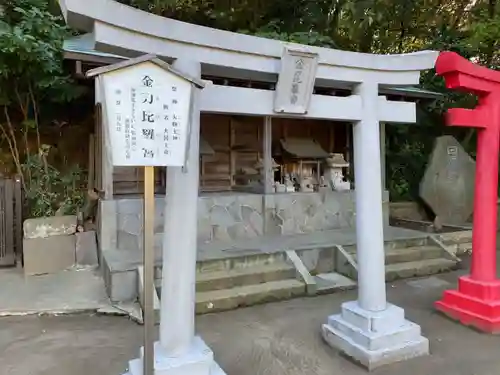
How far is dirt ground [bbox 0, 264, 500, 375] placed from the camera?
349 cm

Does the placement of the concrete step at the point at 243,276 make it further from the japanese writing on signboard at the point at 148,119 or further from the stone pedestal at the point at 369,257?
the japanese writing on signboard at the point at 148,119

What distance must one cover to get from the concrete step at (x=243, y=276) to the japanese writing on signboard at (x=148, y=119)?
2.85 meters

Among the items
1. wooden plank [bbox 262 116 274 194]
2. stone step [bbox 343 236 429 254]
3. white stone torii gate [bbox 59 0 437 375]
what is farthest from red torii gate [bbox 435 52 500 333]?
wooden plank [bbox 262 116 274 194]

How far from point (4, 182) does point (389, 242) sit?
587 cm

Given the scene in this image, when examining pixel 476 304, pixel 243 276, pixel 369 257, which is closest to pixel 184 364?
pixel 369 257

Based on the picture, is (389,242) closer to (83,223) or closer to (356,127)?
(356,127)

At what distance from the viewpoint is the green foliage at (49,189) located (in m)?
6.79

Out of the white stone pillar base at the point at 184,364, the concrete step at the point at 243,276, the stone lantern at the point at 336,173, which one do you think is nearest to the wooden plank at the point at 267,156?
the stone lantern at the point at 336,173

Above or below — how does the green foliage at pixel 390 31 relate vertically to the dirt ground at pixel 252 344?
above

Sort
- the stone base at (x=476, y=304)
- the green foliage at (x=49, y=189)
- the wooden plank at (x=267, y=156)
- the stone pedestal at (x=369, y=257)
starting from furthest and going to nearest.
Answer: the wooden plank at (x=267, y=156), the green foliage at (x=49, y=189), the stone base at (x=476, y=304), the stone pedestal at (x=369, y=257)

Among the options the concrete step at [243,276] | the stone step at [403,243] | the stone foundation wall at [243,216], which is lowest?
the concrete step at [243,276]

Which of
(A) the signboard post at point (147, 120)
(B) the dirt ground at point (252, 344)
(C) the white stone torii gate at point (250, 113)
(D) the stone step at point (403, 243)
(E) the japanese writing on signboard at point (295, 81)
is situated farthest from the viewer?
(D) the stone step at point (403, 243)

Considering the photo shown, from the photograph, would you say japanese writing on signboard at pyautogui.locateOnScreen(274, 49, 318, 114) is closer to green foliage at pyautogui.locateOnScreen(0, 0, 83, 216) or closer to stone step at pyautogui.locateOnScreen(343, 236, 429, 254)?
stone step at pyautogui.locateOnScreen(343, 236, 429, 254)

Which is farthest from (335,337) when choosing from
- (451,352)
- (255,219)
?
(255,219)
